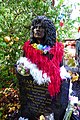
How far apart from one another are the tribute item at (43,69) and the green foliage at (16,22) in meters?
0.50

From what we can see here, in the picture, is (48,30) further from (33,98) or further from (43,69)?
(33,98)

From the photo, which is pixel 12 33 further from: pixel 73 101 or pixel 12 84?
pixel 73 101

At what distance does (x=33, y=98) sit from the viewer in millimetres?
1737

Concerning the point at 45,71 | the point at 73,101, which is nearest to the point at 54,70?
the point at 45,71

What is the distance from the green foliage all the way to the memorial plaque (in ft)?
1.58

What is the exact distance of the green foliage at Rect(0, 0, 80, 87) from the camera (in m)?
2.24

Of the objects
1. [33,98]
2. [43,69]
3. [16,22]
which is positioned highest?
[16,22]

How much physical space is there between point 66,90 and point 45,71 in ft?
0.66

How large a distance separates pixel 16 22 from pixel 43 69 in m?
0.89

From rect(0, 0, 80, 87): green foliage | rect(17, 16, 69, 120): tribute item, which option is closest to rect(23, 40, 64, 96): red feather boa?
rect(17, 16, 69, 120): tribute item

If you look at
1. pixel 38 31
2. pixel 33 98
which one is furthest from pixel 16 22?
pixel 33 98

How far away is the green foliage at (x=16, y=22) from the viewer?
88.1 inches

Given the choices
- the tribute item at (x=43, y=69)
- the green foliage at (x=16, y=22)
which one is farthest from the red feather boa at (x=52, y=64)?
the green foliage at (x=16, y=22)

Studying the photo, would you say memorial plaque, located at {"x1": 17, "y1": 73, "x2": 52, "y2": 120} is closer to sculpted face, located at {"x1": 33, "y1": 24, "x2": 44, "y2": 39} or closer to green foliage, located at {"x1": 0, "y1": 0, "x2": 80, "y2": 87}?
sculpted face, located at {"x1": 33, "y1": 24, "x2": 44, "y2": 39}
